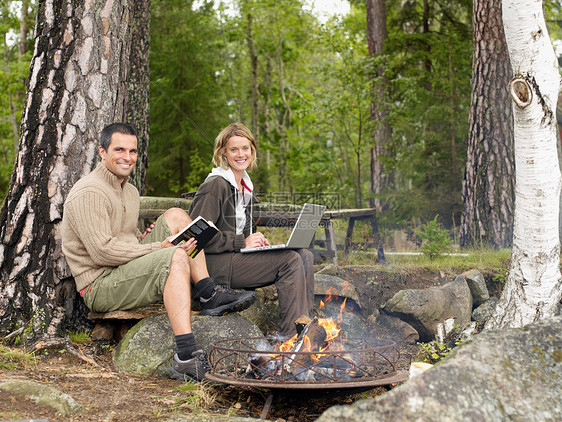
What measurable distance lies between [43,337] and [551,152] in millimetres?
3970

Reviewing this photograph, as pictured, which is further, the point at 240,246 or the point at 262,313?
the point at 262,313

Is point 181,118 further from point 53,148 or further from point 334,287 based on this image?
point 53,148

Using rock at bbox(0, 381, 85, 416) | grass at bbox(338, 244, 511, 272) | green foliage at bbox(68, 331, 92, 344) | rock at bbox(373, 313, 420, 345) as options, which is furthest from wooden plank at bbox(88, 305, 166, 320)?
grass at bbox(338, 244, 511, 272)

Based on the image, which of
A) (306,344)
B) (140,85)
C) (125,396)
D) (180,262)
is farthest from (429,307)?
A: (140,85)

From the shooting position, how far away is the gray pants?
13.4 ft

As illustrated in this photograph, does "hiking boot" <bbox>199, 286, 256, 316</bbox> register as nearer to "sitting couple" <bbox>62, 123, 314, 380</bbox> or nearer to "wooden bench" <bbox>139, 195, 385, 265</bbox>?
"sitting couple" <bbox>62, 123, 314, 380</bbox>

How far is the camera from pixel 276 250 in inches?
172

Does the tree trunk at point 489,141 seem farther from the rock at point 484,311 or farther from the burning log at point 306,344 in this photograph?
the burning log at point 306,344

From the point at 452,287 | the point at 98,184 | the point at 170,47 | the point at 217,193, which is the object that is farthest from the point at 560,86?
the point at 170,47

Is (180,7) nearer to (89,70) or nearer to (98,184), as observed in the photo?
(89,70)

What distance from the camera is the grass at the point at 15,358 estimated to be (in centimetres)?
383

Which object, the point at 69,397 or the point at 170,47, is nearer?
the point at 69,397

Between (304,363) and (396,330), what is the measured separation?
193 cm

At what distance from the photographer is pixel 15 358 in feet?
12.9
